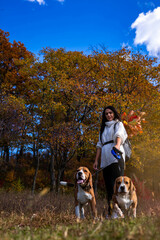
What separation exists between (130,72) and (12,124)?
815 cm

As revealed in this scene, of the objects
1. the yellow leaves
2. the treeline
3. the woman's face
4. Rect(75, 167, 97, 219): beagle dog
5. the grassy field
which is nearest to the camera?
the grassy field

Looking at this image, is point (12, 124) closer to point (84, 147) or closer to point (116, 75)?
point (84, 147)

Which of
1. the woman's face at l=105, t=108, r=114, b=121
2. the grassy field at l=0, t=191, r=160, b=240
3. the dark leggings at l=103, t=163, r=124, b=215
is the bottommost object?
the grassy field at l=0, t=191, r=160, b=240

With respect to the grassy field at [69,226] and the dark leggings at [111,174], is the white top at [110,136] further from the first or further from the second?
the grassy field at [69,226]

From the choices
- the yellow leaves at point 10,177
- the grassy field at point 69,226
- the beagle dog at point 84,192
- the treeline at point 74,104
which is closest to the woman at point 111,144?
the beagle dog at point 84,192

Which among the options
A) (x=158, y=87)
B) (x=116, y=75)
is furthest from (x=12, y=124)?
(x=158, y=87)

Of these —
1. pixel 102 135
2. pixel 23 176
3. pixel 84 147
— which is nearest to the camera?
pixel 102 135

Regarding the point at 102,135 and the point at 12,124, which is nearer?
the point at 102,135

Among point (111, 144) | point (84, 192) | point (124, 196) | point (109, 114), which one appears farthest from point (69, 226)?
point (109, 114)

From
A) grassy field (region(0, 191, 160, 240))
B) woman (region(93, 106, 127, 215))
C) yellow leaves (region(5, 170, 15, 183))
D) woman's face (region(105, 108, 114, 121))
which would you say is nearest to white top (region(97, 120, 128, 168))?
woman (region(93, 106, 127, 215))

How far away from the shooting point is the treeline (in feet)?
40.9

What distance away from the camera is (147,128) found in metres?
13.2

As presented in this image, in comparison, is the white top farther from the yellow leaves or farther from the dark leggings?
the yellow leaves

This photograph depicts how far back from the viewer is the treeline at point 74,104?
40.9 ft
